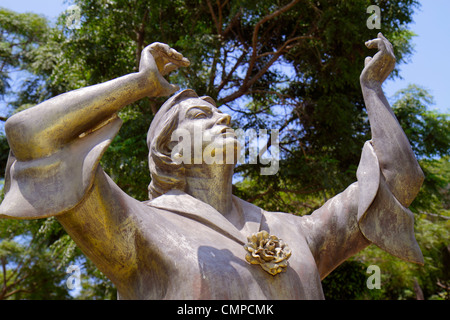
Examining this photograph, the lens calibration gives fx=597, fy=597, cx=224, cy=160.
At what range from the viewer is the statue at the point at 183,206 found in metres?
2.99

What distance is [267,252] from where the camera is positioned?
323 cm

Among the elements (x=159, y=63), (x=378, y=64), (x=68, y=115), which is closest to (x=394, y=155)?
(x=378, y=64)

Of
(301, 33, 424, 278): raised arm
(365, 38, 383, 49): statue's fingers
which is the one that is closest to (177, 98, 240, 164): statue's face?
(301, 33, 424, 278): raised arm

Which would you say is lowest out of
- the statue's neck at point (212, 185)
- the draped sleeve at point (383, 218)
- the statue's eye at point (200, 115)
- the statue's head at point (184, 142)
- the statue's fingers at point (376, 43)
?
the draped sleeve at point (383, 218)

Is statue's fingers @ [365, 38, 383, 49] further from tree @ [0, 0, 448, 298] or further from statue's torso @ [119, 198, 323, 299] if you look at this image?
tree @ [0, 0, 448, 298]

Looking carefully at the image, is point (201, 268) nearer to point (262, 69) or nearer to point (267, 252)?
point (267, 252)

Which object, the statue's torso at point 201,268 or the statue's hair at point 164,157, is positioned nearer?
the statue's torso at point 201,268

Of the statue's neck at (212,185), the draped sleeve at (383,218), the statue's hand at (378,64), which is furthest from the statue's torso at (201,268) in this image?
the statue's hand at (378,64)

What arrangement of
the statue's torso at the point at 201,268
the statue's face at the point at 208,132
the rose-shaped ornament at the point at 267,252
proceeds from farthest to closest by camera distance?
1. the statue's face at the point at 208,132
2. the rose-shaped ornament at the point at 267,252
3. the statue's torso at the point at 201,268

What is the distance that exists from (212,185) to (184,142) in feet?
1.05

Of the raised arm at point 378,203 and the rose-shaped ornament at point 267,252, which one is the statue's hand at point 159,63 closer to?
the rose-shaped ornament at point 267,252

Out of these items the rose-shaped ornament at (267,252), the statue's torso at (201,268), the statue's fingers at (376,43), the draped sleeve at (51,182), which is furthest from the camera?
the statue's fingers at (376,43)

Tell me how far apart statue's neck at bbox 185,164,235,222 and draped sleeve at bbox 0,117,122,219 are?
801 mm

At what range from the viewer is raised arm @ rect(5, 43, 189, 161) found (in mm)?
2951
